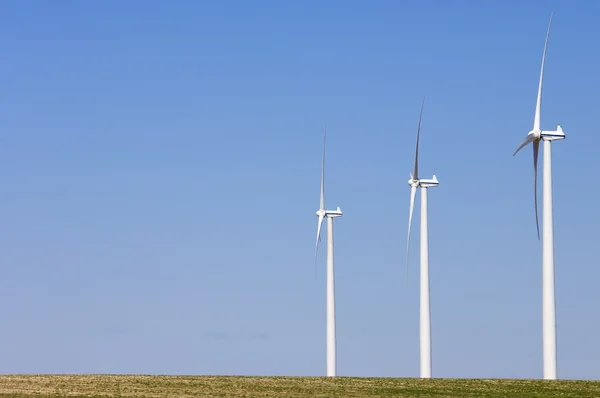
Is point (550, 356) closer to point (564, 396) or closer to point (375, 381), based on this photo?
point (564, 396)

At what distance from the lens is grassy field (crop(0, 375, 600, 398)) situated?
8556 centimetres

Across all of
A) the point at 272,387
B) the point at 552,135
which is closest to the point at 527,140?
the point at 552,135

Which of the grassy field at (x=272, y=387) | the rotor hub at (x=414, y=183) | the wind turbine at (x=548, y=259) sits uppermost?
the rotor hub at (x=414, y=183)

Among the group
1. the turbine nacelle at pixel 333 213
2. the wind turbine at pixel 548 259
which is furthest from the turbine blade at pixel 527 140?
the turbine nacelle at pixel 333 213

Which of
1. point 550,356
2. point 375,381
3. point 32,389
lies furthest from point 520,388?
point 32,389

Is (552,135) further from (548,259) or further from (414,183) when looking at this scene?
(414,183)

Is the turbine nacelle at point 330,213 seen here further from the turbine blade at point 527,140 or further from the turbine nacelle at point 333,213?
the turbine blade at point 527,140

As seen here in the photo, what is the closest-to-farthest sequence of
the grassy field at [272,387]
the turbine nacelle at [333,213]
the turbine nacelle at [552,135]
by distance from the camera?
the grassy field at [272,387] → the turbine nacelle at [552,135] → the turbine nacelle at [333,213]

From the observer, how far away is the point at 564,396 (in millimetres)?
86312

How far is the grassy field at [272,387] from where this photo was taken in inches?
3369

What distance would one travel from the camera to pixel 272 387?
88.8 meters

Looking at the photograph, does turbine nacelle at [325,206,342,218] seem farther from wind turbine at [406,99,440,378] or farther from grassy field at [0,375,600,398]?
grassy field at [0,375,600,398]

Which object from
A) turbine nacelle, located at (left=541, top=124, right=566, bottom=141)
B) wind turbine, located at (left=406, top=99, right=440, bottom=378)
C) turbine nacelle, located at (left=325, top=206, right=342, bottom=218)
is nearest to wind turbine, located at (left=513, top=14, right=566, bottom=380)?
turbine nacelle, located at (left=541, top=124, right=566, bottom=141)

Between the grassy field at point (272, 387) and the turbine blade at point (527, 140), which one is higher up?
the turbine blade at point (527, 140)
